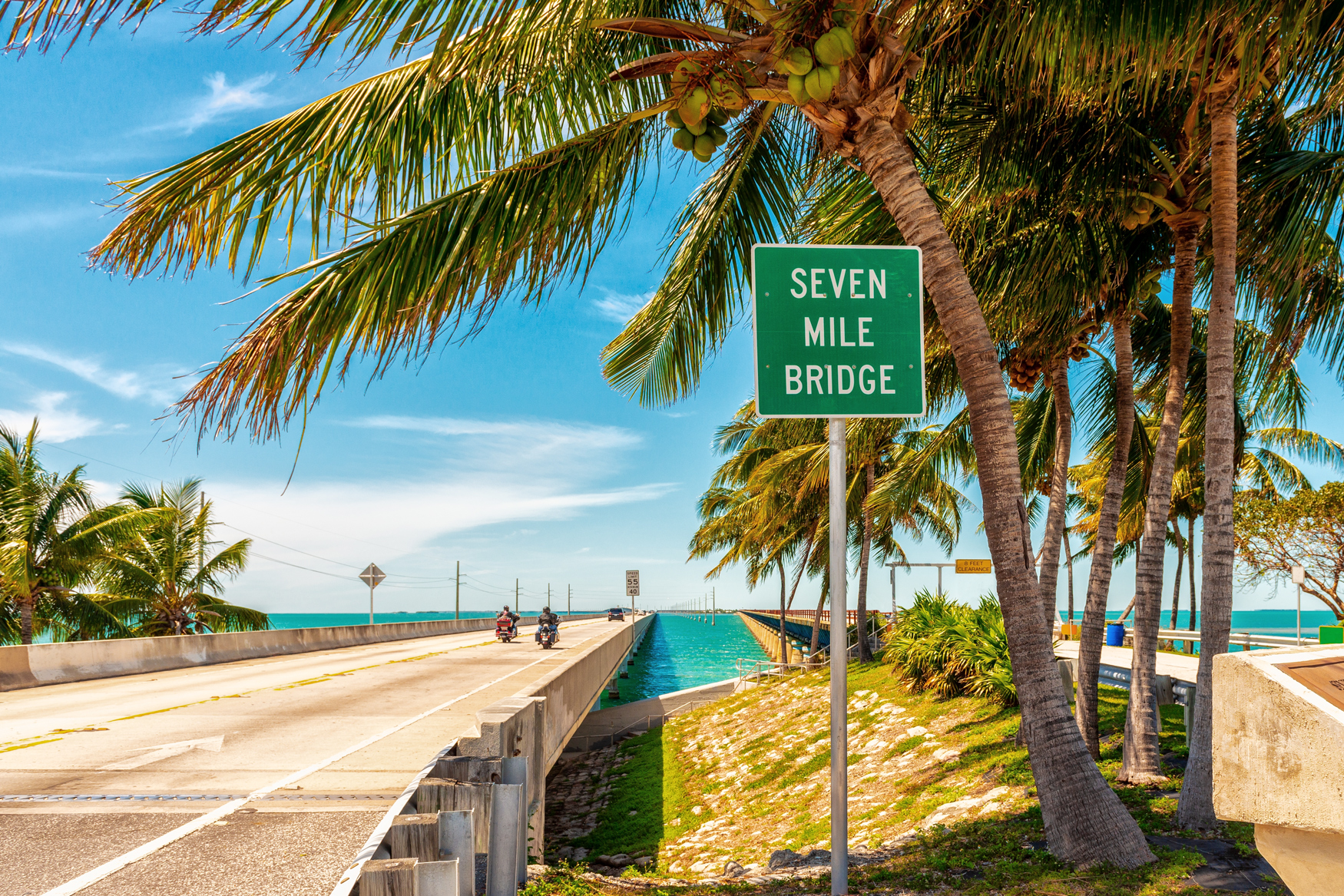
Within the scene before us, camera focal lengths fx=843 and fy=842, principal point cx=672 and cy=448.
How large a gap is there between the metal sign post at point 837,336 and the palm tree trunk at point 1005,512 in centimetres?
228

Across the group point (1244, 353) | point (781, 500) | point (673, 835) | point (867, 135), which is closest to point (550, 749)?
point (673, 835)

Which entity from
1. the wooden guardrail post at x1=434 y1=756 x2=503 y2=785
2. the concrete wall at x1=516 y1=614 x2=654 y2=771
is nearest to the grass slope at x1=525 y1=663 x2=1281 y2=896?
the wooden guardrail post at x1=434 y1=756 x2=503 y2=785

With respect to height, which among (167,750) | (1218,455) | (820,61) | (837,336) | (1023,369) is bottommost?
(167,750)

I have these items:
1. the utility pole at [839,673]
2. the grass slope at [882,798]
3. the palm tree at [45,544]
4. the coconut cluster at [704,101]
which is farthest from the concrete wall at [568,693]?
Answer: the palm tree at [45,544]

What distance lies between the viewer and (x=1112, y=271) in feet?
28.4

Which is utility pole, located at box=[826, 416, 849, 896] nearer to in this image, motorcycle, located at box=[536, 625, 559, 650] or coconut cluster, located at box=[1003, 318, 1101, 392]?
coconut cluster, located at box=[1003, 318, 1101, 392]

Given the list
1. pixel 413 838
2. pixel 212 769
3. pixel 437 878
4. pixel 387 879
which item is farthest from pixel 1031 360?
pixel 212 769

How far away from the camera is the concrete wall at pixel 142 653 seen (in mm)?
14562

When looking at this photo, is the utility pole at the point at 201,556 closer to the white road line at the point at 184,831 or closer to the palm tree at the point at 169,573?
the palm tree at the point at 169,573

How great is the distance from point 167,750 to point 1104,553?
10060 mm

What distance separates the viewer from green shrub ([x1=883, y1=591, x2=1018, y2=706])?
13.6 meters

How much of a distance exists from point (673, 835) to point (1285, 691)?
11.5 meters

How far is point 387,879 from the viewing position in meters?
3.44

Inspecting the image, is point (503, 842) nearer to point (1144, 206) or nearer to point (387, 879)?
point (387, 879)
